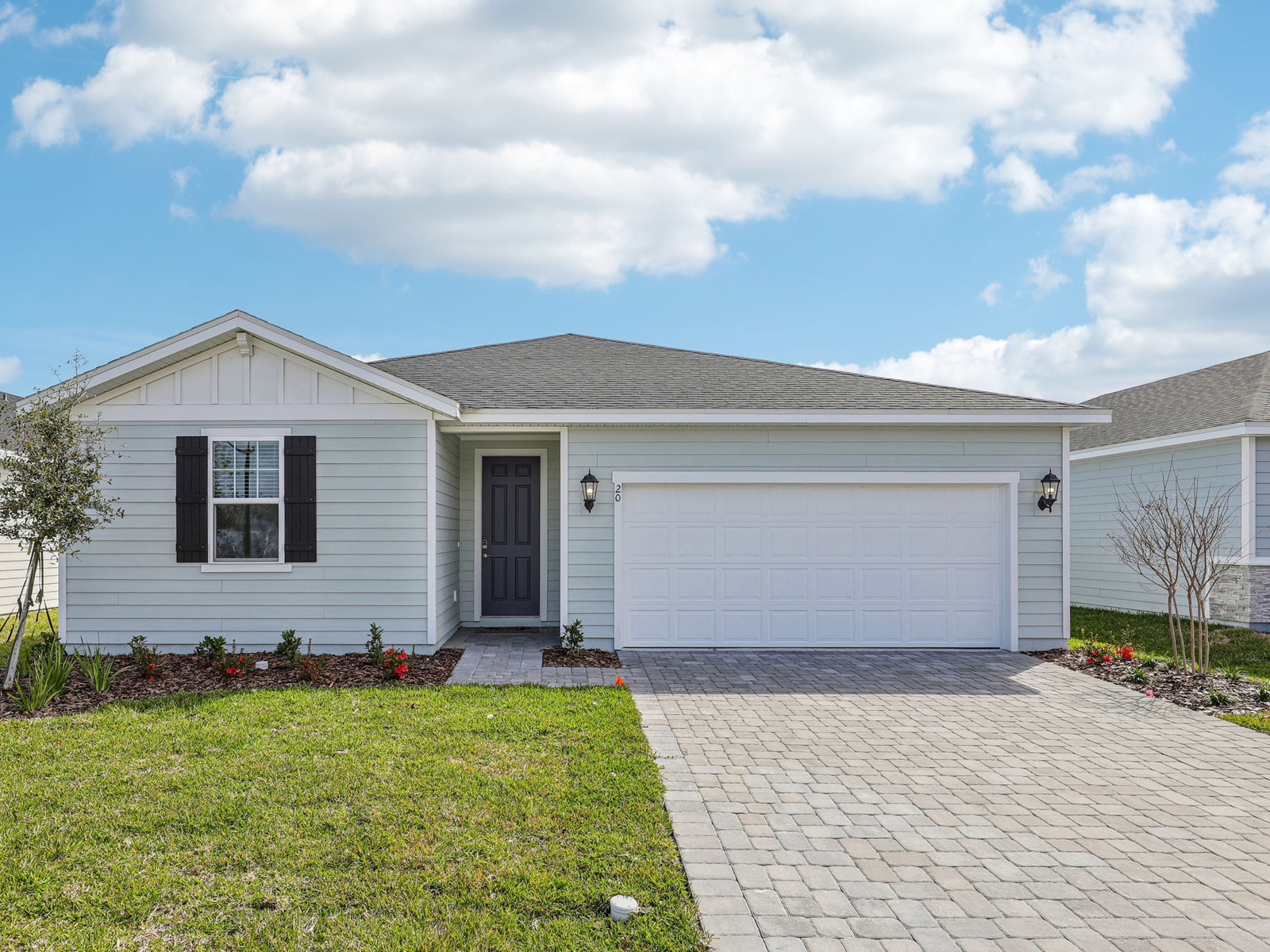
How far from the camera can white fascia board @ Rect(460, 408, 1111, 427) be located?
8.55 metres

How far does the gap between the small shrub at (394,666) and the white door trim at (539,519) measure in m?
2.90

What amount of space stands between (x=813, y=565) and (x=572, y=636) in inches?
122

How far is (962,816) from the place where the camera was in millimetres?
3957

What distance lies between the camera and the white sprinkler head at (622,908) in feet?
9.29

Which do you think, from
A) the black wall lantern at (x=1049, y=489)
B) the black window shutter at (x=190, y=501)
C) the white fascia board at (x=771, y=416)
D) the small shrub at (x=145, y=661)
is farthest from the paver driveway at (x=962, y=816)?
the black window shutter at (x=190, y=501)

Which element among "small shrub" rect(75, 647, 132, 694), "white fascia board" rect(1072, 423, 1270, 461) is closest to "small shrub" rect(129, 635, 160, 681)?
"small shrub" rect(75, 647, 132, 694)

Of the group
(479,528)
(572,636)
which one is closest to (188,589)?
(479,528)

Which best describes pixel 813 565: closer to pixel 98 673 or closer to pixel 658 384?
pixel 658 384

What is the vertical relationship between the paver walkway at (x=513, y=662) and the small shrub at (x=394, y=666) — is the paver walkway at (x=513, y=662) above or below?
below

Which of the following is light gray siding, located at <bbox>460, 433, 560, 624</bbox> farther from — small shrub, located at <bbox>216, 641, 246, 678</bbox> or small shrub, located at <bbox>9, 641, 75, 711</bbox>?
small shrub, located at <bbox>9, 641, 75, 711</bbox>

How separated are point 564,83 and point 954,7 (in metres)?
4.29

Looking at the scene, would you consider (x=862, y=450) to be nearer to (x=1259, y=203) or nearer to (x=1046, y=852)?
(x=1046, y=852)

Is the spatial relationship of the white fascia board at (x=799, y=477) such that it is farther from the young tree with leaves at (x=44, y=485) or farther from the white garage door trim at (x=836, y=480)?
the young tree with leaves at (x=44, y=485)

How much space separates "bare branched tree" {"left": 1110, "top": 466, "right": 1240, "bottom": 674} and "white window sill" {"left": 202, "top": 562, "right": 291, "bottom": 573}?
9.85 metres
